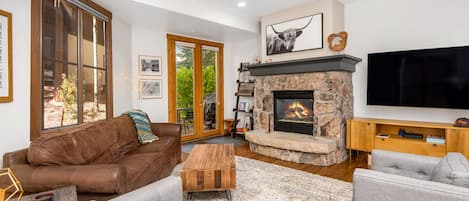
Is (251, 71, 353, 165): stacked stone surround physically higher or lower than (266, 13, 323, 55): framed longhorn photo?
lower

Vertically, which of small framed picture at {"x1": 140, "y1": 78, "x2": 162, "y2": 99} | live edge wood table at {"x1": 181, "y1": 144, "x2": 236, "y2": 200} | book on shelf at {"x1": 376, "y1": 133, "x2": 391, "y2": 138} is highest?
small framed picture at {"x1": 140, "y1": 78, "x2": 162, "y2": 99}

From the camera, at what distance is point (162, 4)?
3.56m

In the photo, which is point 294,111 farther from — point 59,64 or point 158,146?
point 59,64

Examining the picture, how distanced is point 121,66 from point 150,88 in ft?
2.56

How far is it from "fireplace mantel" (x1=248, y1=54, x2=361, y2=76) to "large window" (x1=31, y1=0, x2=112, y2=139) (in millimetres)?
2779

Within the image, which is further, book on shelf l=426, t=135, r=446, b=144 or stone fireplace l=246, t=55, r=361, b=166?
stone fireplace l=246, t=55, r=361, b=166

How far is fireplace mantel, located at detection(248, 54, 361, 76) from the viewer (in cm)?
369

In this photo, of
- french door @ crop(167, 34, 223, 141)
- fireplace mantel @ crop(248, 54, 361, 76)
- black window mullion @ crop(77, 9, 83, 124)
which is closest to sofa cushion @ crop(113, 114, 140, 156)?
black window mullion @ crop(77, 9, 83, 124)

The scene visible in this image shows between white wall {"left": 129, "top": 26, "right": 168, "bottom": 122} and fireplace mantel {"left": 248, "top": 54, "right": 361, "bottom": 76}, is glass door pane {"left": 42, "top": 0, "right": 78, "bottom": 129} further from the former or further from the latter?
fireplace mantel {"left": 248, "top": 54, "right": 361, "bottom": 76}

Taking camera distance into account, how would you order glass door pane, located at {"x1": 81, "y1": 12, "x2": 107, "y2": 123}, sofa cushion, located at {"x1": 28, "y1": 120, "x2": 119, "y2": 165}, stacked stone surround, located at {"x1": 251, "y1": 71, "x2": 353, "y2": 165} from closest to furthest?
sofa cushion, located at {"x1": 28, "y1": 120, "x2": 119, "y2": 165}, glass door pane, located at {"x1": 81, "y1": 12, "x2": 107, "y2": 123}, stacked stone surround, located at {"x1": 251, "y1": 71, "x2": 353, "y2": 165}

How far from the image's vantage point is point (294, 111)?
4.41m

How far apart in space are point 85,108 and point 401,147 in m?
4.58

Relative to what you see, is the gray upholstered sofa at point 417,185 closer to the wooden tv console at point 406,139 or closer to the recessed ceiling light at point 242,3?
the wooden tv console at point 406,139

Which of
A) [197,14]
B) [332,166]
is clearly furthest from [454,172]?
[197,14]
